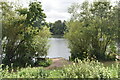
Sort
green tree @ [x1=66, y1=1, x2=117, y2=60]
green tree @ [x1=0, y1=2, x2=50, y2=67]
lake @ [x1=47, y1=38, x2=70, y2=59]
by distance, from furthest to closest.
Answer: lake @ [x1=47, y1=38, x2=70, y2=59] → green tree @ [x1=66, y1=1, x2=117, y2=60] → green tree @ [x1=0, y1=2, x2=50, y2=67]

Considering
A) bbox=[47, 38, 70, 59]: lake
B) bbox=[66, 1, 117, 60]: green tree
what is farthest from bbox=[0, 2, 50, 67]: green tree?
bbox=[66, 1, 117, 60]: green tree

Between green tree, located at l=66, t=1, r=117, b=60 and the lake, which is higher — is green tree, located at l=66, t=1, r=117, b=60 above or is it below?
above

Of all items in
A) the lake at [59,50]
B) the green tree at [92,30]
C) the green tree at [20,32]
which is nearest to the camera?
the green tree at [20,32]

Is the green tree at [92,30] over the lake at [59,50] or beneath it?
over

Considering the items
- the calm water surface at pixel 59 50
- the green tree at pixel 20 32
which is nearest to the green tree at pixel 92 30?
the calm water surface at pixel 59 50

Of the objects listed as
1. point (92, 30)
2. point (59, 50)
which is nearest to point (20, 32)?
point (92, 30)

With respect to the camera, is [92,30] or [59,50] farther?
[59,50]

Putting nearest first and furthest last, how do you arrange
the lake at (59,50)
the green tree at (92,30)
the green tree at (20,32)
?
the green tree at (20,32)
the green tree at (92,30)
the lake at (59,50)

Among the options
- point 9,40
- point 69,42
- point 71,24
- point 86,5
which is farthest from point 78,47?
point 9,40

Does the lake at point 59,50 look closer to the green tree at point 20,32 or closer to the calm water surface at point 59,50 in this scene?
the calm water surface at point 59,50

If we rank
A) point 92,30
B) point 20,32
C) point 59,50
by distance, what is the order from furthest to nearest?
point 59,50, point 92,30, point 20,32

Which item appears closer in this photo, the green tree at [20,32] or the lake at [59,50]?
the green tree at [20,32]

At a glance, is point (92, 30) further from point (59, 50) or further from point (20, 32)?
point (20, 32)

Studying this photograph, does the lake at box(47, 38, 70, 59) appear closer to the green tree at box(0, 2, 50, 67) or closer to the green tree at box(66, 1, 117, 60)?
the green tree at box(66, 1, 117, 60)
